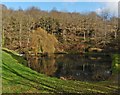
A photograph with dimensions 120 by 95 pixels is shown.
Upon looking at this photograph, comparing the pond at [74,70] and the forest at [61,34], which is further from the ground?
the forest at [61,34]

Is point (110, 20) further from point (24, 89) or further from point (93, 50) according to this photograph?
point (24, 89)

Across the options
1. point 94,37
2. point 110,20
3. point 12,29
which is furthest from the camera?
point 110,20

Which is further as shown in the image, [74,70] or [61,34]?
[61,34]

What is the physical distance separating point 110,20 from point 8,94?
84174 mm

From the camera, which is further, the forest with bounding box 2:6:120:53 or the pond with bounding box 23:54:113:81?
the forest with bounding box 2:6:120:53

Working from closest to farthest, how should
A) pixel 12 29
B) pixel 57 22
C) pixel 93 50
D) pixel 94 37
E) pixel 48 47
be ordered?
pixel 48 47, pixel 93 50, pixel 12 29, pixel 94 37, pixel 57 22

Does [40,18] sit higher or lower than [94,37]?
higher

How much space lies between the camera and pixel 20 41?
67.3 metres

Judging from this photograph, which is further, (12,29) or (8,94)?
(12,29)

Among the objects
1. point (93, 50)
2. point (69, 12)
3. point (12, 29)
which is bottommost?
point (93, 50)

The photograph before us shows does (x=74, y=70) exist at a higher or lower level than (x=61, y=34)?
lower

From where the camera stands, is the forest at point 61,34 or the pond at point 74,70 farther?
the forest at point 61,34

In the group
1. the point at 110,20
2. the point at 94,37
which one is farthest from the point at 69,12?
the point at 94,37

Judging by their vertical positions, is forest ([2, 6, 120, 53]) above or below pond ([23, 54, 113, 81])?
above
